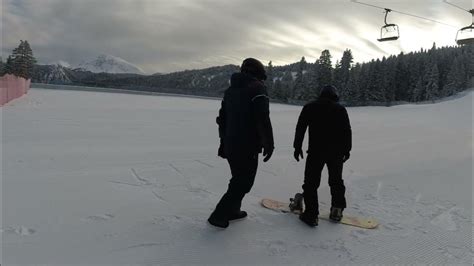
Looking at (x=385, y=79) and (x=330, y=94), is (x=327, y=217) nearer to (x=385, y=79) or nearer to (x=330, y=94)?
(x=330, y=94)

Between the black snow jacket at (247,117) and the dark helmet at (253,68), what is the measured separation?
7 centimetres

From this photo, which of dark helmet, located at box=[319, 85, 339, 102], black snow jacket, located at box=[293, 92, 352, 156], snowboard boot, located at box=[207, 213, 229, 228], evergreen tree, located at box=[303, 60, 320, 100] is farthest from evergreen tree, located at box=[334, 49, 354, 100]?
snowboard boot, located at box=[207, 213, 229, 228]

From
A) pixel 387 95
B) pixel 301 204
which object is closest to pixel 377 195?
pixel 301 204

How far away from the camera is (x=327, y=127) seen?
4680mm

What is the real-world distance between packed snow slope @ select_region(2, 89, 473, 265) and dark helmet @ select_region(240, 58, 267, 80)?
67.6 inches

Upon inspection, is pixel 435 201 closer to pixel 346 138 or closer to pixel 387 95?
pixel 346 138

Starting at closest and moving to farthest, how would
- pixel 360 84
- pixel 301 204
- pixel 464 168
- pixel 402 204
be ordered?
pixel 301 204, pixel 402 204, pixel 464 168, pixel 360 84

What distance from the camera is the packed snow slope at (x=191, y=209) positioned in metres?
3.75

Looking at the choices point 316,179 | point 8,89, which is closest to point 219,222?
point 316,179

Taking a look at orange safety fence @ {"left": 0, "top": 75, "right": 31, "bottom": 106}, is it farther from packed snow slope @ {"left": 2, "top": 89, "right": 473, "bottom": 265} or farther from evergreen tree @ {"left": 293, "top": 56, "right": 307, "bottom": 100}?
evergreen tree @ {"left": 293, "top": 56, "right": 307, "bottom": 100}

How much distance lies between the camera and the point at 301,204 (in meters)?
5.05

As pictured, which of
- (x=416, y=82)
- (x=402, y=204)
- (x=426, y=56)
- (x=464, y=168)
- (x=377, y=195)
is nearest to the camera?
(x=402, y=204)

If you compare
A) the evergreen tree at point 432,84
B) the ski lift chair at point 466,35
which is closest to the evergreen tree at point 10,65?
the ski lift chair at point 466,35

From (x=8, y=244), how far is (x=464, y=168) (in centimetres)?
838
